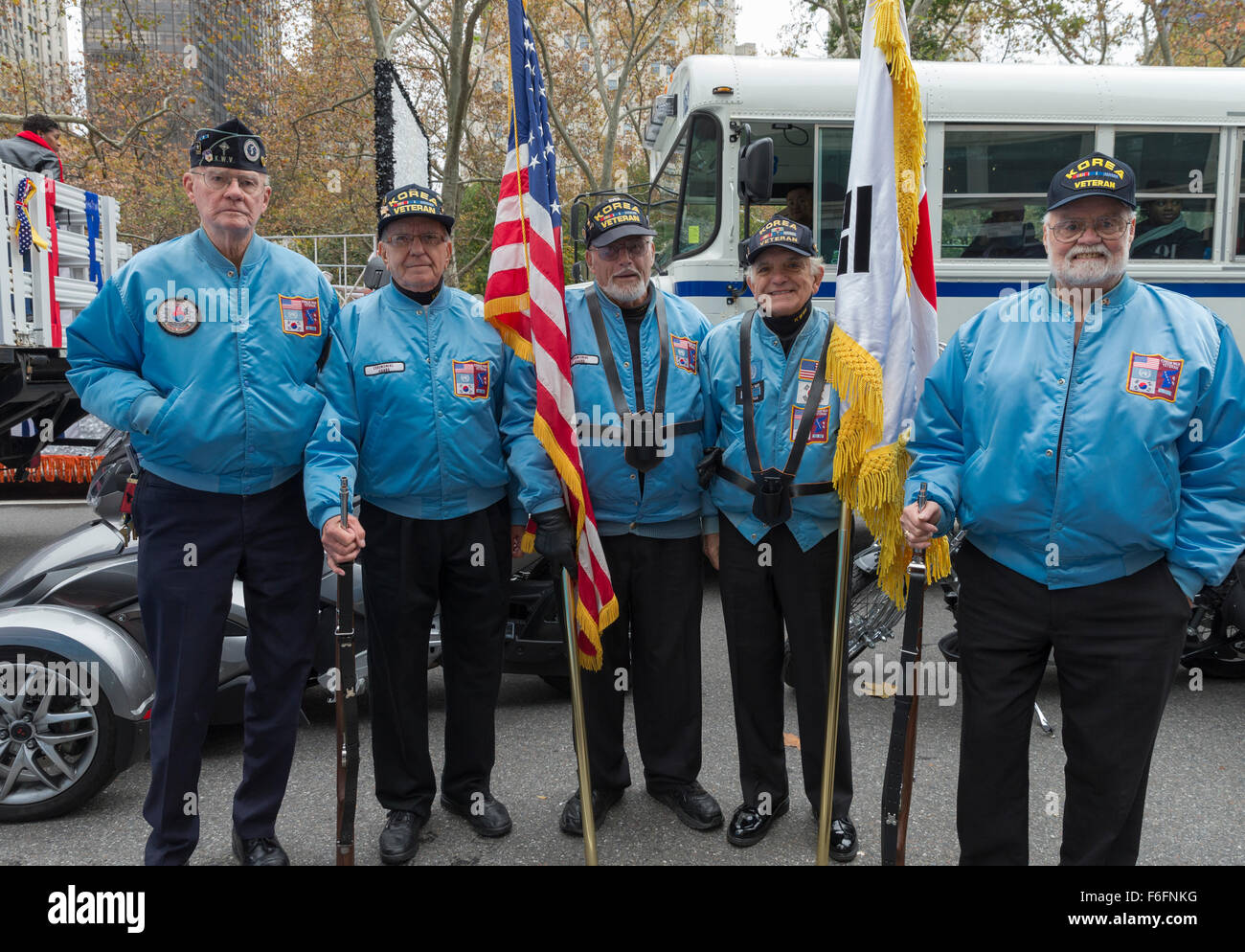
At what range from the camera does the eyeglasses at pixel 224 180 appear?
3.07m

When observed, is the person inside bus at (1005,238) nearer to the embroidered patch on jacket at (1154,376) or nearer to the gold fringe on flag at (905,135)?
the gold fringe on flag at (905,135)

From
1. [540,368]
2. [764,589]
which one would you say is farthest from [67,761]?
[764,589]

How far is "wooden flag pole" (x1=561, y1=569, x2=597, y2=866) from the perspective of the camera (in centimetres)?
319

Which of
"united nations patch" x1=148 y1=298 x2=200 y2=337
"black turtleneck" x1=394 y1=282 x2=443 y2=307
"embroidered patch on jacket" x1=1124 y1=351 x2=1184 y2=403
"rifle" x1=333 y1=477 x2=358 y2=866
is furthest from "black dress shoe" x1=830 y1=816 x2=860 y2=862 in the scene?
"united nations patch" x1=148 y1=298 x2=200 y2=337

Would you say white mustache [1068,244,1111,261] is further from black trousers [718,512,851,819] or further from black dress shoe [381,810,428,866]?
black dress shoe [381,810,428,866]

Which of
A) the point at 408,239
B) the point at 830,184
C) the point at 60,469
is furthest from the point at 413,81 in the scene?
the point at 408,239

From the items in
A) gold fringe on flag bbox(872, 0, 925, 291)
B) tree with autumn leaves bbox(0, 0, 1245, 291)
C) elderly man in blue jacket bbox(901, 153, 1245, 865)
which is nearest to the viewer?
elderly man in blue jacket bbox(901, 153, 1245, 865)

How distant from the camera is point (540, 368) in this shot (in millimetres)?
3328

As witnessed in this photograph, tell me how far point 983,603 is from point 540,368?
63.4 inches

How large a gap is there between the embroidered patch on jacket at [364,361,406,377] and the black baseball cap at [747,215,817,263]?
129 cm

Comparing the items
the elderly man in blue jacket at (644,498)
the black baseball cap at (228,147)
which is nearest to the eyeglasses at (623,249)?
the elderly man in blue jacket at (644,498)

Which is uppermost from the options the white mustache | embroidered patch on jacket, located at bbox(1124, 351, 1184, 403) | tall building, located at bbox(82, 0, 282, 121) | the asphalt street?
tall building, located at bbox(82, 0, 282, 121)

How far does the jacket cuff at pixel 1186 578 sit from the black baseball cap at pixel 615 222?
201cm

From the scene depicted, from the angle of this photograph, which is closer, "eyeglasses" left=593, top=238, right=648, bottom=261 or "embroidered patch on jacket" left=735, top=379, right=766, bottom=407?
"embroidered patch on jacket" left=735, top=379, right=766, bottom=407
